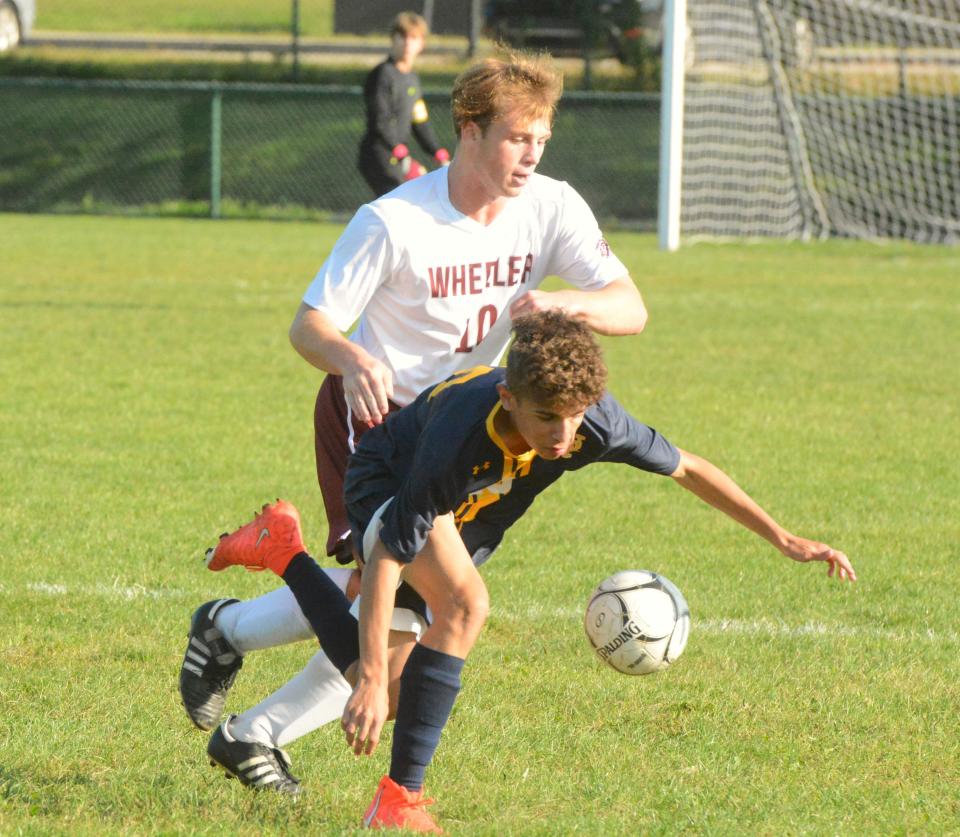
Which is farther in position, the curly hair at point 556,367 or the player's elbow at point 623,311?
the player's elbow at point 623,311

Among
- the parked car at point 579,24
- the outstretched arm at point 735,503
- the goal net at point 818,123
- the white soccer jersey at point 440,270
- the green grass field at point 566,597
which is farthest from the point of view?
the parked car at point 579,24

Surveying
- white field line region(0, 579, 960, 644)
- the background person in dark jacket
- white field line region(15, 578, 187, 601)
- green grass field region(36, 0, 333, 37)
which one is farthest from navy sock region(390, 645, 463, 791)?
green grass field region(36, 0, 333, 37)

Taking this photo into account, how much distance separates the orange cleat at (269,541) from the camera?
378 cm

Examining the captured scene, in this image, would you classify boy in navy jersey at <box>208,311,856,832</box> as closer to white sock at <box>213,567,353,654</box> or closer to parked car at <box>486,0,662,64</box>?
white sock at <box>213,567,353,654</box>

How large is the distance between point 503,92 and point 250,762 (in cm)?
167

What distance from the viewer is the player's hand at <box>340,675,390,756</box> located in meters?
3.11

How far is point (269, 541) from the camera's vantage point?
3816 mm

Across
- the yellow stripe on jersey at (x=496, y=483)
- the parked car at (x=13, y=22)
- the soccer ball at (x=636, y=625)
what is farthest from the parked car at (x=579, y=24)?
the yellow stripe on jersey at (x=496, y=483)

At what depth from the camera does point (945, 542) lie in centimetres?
597

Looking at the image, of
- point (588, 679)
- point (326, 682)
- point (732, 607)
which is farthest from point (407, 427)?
point (732, 607)

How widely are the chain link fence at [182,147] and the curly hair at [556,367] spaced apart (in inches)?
739

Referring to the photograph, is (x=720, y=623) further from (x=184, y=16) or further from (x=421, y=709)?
(x=184, y=16)

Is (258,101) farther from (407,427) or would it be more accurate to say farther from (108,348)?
(407,427)

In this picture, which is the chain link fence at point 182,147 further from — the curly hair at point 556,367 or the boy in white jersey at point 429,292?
the curly hair at point 556,367
